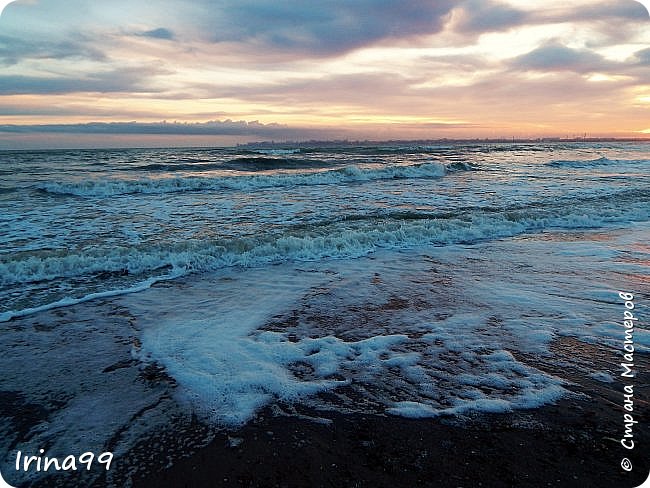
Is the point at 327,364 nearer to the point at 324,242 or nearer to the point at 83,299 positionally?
the point at 83,299

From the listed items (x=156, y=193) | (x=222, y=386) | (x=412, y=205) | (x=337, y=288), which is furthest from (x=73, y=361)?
(x=156, y=193)

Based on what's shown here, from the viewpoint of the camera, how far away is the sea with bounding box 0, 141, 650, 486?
10.2ft

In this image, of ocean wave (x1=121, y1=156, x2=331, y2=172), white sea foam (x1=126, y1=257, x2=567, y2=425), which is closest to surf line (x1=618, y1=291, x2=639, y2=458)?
white sea foam (x1=126, y1=257, x2=567, y2=425)

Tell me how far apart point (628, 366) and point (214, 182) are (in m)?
17.3

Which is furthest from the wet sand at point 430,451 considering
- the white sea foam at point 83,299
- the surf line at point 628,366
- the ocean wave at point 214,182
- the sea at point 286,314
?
the ocean wave at point 214,182

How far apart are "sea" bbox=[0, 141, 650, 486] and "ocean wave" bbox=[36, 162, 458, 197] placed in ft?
17.2

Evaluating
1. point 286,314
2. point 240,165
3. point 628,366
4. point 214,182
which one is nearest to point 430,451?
point 628,366

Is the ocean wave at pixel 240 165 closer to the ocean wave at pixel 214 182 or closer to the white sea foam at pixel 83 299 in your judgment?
the ocean wave at pixel 214 182

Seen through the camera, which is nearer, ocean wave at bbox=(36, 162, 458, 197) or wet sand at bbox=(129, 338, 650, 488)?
wet sand at bbox=(129, 338, 650, 488)

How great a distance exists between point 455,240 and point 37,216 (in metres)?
10.6

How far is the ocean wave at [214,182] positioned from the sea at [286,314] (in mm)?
5256

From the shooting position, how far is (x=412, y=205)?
41.5 feet

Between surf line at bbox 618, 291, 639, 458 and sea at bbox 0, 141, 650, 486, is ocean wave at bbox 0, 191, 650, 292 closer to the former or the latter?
sea at bbox 0, 141, 650, 486

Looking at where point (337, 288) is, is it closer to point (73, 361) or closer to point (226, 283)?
point (226, 283)
